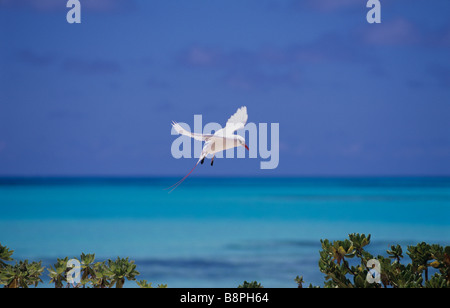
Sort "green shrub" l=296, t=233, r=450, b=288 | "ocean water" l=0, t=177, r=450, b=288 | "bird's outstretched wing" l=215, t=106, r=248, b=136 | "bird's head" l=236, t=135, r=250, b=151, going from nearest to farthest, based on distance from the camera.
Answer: "bird's head" l=236, t=135, r=250, b=151, "green shrub" l=296, t=233, r=450, b=288, "bird's outstretched wing" l=215, t=106, r=248, b=136, "ocean water" l=0, t=177, r=450, b=288

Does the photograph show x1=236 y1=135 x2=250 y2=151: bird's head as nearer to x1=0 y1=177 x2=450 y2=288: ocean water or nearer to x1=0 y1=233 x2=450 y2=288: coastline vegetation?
x1=0 y1=233 x2=450 y2=288: coastline vegetation

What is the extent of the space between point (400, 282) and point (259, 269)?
7.76 m

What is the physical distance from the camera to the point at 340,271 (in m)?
3.73

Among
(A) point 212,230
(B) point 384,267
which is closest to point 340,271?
(B) point 384,267

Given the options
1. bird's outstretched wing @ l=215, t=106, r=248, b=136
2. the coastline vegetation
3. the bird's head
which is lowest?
the coastline vegetation

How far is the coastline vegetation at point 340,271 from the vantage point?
3.53 meters

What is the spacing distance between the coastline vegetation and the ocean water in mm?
4191

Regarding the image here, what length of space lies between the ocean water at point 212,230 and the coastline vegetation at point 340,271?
13.8ft

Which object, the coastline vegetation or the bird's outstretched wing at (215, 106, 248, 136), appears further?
the bird's outstretched wing at (215, 106, 248, 136)

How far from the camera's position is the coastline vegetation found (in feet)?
11.6

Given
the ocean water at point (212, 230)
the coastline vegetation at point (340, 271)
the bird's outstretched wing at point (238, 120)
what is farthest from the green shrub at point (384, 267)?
the ocean water at point (212, 230)

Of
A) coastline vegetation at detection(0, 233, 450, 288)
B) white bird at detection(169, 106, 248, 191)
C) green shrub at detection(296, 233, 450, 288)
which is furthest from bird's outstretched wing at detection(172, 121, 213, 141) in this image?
green shrub at detection(296, 233, 450, 288)

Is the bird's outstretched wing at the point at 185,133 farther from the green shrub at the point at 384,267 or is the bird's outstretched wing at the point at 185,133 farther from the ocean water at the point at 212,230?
the ocean water at the point at 212,230

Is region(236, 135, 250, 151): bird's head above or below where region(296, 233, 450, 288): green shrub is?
above
